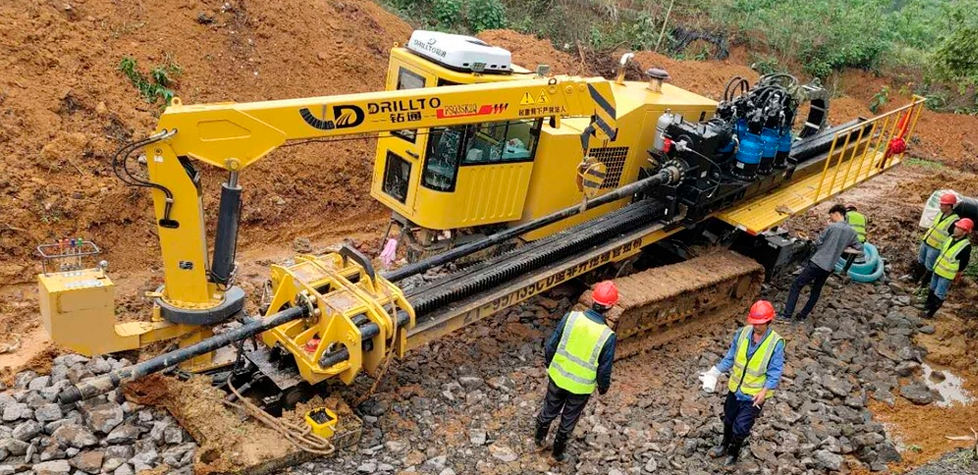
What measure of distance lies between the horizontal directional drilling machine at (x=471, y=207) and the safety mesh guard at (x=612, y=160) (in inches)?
1.0

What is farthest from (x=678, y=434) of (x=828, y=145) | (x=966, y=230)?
(x=828, y=145)

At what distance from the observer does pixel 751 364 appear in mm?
6215

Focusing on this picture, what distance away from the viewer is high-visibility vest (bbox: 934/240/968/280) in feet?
30.8

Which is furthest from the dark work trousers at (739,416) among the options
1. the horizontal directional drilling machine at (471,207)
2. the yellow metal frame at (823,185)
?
the yellow metal frame at (823,185)

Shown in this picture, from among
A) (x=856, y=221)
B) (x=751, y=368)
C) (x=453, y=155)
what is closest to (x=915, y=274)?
(x=856, y=221)

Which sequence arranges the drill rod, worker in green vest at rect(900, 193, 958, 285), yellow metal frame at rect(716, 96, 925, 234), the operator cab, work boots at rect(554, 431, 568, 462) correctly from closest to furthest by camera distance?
work boots at rect(554, 431, 568, 462), the drill rod, the operator cab, yellow metal frame at rect(716, 96, 925, 234), worker in green vest at rect(900, 193, 958, 285)

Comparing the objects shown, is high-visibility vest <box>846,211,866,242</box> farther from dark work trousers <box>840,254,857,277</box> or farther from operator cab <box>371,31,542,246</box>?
operator cab <box>371,31,542,246</box>

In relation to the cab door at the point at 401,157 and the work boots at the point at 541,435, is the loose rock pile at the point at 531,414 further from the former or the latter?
the cab door at the point at 401,157

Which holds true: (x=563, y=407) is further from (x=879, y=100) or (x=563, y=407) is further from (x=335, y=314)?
(x=879, y=100)

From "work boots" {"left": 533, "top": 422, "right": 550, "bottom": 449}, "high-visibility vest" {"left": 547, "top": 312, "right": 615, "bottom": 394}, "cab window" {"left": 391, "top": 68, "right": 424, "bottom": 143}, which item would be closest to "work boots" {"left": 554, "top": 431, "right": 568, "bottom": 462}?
"work boots" {"left": 533, "top": 422, "right": 550, "bottom": 449}

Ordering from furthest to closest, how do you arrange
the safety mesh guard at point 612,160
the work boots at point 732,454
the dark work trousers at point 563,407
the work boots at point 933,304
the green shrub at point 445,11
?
1. the green shrub at point 445,11
2. the work boots at point 933,304
3. the safety mesh guard at point 612,160
4. the work boots at point 732,454
5. the dark work trousers at point 563,407

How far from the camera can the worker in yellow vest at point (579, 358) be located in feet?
19.3

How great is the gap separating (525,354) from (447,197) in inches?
68.5

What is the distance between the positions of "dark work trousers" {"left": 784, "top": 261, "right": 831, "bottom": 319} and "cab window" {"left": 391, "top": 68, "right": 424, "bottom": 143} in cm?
472
